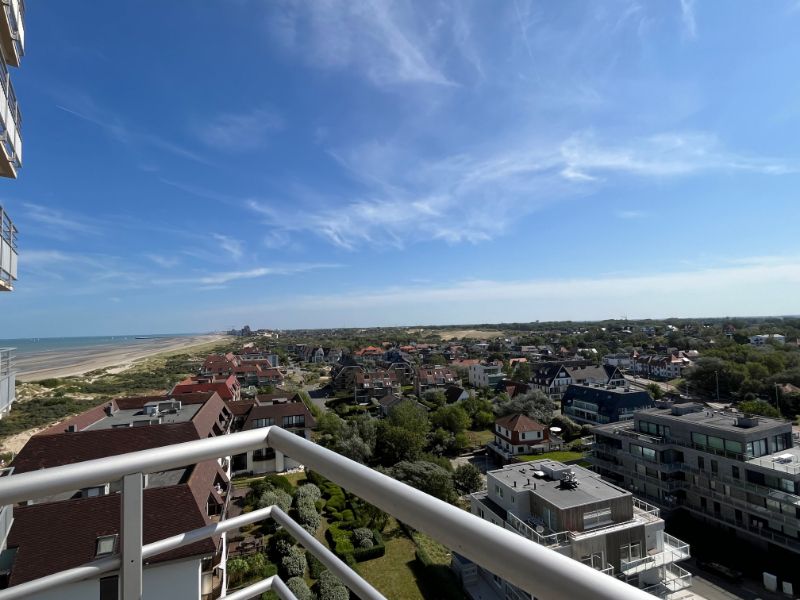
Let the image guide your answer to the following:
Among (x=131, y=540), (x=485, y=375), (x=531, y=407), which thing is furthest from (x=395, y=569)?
(x=485, y=375)

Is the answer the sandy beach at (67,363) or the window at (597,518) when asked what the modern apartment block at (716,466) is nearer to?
the window at (597,518)

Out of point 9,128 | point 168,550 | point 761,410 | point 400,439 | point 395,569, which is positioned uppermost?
point 9,128

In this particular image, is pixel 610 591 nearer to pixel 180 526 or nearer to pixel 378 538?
pixel 180 526

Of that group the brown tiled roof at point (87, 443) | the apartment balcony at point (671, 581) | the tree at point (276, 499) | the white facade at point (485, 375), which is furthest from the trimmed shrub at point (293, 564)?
the white facade at point (485, 375)

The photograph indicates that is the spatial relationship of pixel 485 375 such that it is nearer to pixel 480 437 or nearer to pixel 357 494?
pixel 480 437

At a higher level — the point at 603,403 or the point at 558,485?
the point at 558,485
